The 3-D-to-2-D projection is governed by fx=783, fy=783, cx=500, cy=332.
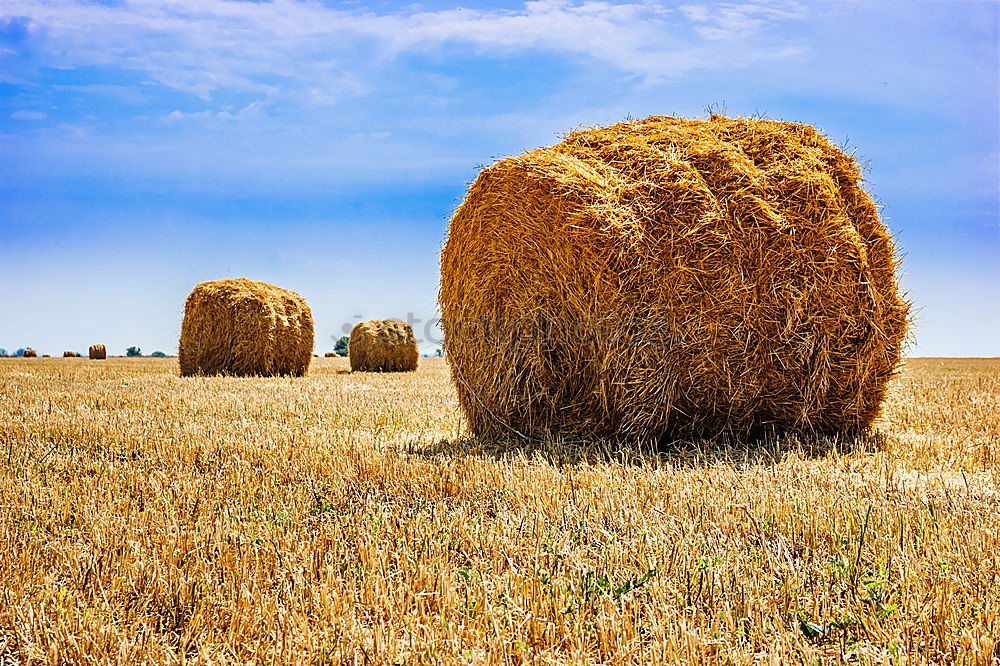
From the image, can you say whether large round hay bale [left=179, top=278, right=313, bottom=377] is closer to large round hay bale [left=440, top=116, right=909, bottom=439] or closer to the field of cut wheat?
the field of cut wheat

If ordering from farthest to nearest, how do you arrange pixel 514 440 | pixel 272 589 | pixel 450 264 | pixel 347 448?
pixel 450 264
pixel 514 440
pixel 347 448
pixel 272 589

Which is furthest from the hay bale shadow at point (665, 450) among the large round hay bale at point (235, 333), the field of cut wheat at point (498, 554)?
the large round hay bale at point (235, 333)

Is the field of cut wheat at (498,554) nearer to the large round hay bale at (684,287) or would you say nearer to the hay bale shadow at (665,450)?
the hay bale shadow at (665,450)

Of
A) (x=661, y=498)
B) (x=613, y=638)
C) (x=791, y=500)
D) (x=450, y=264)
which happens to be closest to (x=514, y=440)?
(x=450, y=264)

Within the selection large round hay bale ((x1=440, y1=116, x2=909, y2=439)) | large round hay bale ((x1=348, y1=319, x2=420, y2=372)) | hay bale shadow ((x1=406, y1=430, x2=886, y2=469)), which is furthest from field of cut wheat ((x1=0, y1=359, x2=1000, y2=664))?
large round hay bale ((x1=348, y1=319, x2=420, y2=372))

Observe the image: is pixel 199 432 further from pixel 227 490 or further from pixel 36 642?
pixel 36 642

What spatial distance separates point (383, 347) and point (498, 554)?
1638 centimetres

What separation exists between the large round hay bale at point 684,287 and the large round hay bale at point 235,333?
36.0 feet

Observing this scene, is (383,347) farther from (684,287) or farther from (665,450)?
(684,287)

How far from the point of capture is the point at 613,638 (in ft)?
8.33

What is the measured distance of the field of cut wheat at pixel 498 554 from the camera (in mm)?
2549

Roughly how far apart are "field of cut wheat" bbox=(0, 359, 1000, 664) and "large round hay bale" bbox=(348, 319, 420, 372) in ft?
44.2

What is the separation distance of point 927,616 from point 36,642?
2.99 metres

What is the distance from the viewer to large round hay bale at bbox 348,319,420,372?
19359 mm
